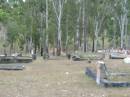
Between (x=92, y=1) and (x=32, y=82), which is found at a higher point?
(x=92, y=1)

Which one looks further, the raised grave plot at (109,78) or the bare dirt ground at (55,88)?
the raised grave plot at (109,78)

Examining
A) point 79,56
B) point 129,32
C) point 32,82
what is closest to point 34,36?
point 129,32

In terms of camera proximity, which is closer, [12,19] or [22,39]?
[12,19]

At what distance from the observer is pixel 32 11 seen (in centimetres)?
5241

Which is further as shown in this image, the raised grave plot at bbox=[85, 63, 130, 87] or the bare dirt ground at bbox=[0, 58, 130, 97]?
the raised grave plot at bbox=[85, 63, 130, 87]

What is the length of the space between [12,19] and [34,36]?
418 centimetres

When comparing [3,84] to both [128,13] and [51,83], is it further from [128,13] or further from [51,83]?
[128,13]

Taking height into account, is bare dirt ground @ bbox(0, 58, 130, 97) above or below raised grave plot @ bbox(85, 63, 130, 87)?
below

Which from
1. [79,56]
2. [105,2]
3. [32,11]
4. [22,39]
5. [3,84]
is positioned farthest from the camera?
[22,39]

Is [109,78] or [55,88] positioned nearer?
[55,88]

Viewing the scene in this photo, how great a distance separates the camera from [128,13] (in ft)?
181

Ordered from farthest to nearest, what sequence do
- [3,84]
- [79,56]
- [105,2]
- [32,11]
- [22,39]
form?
[22,39] < [32,11] < [105,2] < [79,56] < [3,84]

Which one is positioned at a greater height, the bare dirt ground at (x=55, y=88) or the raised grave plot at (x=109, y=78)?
the raised grave plot at (x=109, y=78)

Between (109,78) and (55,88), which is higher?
(109,78)
